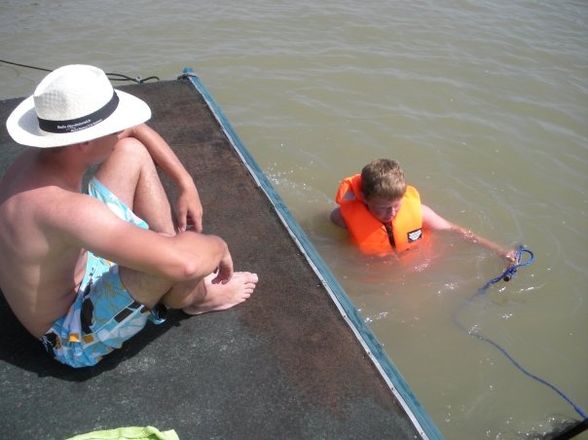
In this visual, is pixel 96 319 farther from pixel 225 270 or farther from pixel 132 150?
pixel 132 150

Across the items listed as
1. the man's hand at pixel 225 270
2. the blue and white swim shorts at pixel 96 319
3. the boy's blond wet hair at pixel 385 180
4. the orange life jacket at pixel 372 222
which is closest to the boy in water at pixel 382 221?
the orange life jacket at pixel 372 222

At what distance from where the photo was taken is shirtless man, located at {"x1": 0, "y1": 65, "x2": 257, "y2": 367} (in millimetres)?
1906

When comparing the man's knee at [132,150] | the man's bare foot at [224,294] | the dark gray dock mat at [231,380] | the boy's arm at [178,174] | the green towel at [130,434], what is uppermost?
the man's knee at [132,150]

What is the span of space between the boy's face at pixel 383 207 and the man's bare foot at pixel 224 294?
4.42 ft

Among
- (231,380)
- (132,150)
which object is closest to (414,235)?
(231,380)

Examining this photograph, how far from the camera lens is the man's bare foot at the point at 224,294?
2.80 metres

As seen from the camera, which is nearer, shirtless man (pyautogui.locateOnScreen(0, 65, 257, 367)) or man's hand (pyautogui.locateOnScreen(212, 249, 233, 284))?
shirtless man (pyautogui.locateOnScreen(0, 65, 257, 367))

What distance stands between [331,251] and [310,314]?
A: 153 centimetres

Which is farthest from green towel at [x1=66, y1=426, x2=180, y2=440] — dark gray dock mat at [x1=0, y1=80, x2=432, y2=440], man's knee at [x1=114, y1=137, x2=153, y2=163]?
man's knee at [x1=114, y1=137, x2=153, y2=163]

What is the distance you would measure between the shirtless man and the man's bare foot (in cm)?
12

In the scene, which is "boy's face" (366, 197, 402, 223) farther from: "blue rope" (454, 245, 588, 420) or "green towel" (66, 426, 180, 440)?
"green towel" (66, 426, 180, 440)

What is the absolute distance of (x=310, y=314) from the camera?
2.88 m

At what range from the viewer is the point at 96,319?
2277mm

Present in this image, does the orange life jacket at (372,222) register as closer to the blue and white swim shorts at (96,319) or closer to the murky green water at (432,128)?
the murky green water at (432,128)
